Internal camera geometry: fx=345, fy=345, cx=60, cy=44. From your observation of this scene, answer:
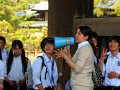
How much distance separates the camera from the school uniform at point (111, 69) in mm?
5070

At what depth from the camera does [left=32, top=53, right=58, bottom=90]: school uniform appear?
4.89 m

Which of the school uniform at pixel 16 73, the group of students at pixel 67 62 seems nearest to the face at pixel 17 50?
the group of students at pixel 67 62

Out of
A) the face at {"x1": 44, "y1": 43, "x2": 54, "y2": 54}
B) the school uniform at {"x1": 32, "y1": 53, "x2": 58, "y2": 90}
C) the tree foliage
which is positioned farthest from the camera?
the tree foliage

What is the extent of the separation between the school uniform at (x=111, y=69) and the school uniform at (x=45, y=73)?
767 millimetres

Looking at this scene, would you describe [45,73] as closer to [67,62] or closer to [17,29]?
[67,62]

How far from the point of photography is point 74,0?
6.43 m

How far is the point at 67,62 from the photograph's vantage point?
428 centimetres

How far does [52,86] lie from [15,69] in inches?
36.2

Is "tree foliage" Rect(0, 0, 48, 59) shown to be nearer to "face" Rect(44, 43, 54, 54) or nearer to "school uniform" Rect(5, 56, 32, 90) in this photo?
"school uniform" Rect(5, 56, 32, 90)

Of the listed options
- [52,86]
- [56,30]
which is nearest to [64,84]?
[56,30]

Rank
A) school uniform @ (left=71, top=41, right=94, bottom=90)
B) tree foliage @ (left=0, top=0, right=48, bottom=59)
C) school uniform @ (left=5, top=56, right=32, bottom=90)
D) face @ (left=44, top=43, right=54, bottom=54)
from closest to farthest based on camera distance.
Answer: school uniform @ (left=71, top=41, right=94, bottom=90) < face @ (left=44, top=43, right=54, bottom=54) < school uniform @ (left=5, top=56, right=32, bottom=90) < tree foliage @ (left=0, top=0, right=48, bottom=59)

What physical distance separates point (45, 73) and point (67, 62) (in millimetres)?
757

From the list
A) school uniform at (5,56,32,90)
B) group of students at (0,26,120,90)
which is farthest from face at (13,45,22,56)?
school uniform at (5,56,32,90)

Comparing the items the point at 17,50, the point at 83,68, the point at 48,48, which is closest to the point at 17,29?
the point at 17,50
